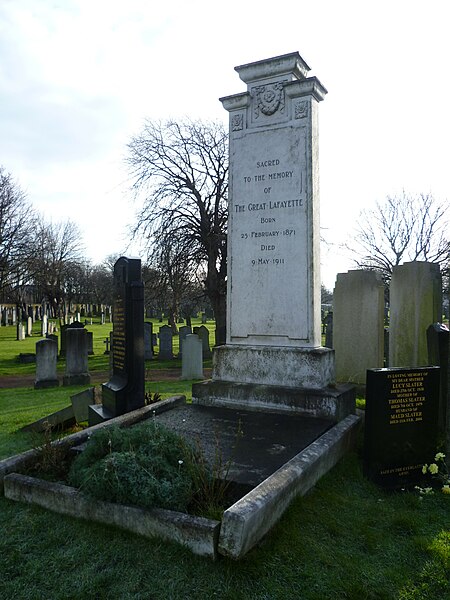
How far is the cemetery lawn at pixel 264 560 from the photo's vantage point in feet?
8.64

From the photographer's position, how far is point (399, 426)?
4.48m

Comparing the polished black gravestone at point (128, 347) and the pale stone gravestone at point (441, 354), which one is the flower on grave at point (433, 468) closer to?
the pale stone gravestone at point (441, 354)

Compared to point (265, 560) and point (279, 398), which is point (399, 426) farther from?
point (265, 560)

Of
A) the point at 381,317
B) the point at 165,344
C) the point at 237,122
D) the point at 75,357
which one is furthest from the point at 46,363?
the point at 381,317

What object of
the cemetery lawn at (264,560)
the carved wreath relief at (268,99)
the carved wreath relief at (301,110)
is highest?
the carved wreath relief at (268,99)

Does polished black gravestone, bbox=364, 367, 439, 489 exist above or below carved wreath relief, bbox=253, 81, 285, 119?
below

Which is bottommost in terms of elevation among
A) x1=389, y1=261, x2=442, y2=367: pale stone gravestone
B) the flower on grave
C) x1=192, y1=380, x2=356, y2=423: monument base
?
the flower on grave

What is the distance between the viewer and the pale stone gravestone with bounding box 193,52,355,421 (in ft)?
19.6

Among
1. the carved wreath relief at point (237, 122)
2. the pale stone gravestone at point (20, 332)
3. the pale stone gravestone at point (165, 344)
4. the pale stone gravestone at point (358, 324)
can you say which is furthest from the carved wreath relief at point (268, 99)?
the pale stone gravestone at point (20, 332)

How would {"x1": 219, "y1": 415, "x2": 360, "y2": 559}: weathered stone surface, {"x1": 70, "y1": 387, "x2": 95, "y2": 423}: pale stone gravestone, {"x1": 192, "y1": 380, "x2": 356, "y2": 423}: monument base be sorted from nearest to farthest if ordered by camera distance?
1. {"x1": 219, "y1": 415, "x2": 360, "y2": 559}: weathered stone surface
2. {"x1": 192, "y1": 380, "x2": 356, "y2": 423}: monument base
3. {"x1": 70, "y1": 387, "x2": 95, "y2": 423}: pale stone gravestone

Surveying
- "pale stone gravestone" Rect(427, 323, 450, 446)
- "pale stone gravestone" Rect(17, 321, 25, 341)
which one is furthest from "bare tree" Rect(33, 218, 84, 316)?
"pale stone gravestone" Rect(427, 323, 450, 446)

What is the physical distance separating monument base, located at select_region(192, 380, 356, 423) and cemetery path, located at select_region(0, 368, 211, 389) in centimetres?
741

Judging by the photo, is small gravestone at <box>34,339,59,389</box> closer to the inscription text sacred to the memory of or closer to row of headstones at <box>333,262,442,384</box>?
the inscription text sacred to the memory of

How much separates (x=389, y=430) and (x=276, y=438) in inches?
43.4
